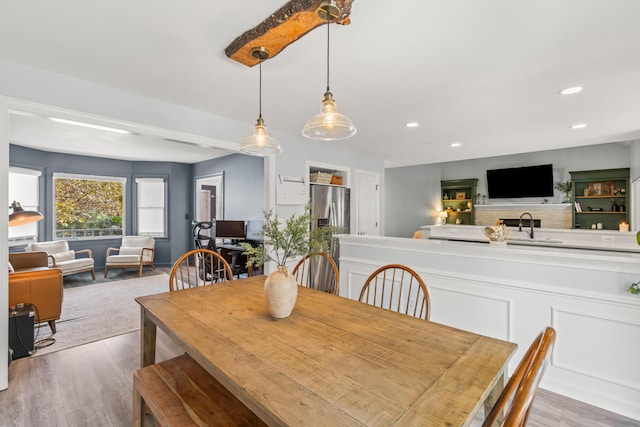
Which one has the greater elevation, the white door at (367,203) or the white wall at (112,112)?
the white wall at (112,112)

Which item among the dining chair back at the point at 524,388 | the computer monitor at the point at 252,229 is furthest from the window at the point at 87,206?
the dining chair back at the point at 524,388

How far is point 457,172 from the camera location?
804 centimetres

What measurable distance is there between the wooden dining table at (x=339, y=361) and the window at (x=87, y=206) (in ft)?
19.8

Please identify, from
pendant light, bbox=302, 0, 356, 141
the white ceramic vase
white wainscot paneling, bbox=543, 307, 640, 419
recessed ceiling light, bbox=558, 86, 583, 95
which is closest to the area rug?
the white ceramic vase

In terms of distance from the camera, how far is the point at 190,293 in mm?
2062

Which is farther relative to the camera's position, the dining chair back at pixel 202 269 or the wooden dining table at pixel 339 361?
the dining chair back at pixel 202 269

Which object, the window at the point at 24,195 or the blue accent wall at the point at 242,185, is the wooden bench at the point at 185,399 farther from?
the window at the point at 24,195

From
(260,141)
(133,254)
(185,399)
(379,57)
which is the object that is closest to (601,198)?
(379,57)

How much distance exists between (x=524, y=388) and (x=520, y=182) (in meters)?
7.53

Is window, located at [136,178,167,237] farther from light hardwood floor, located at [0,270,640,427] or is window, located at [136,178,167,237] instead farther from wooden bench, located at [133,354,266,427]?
wooden bench, located at [133,354,266,427]

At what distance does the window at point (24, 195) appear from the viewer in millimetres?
5371

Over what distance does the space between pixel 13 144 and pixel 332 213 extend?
18.2 feet

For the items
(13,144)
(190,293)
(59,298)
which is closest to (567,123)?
(190,293)

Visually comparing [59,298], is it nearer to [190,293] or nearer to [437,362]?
[190,293]
